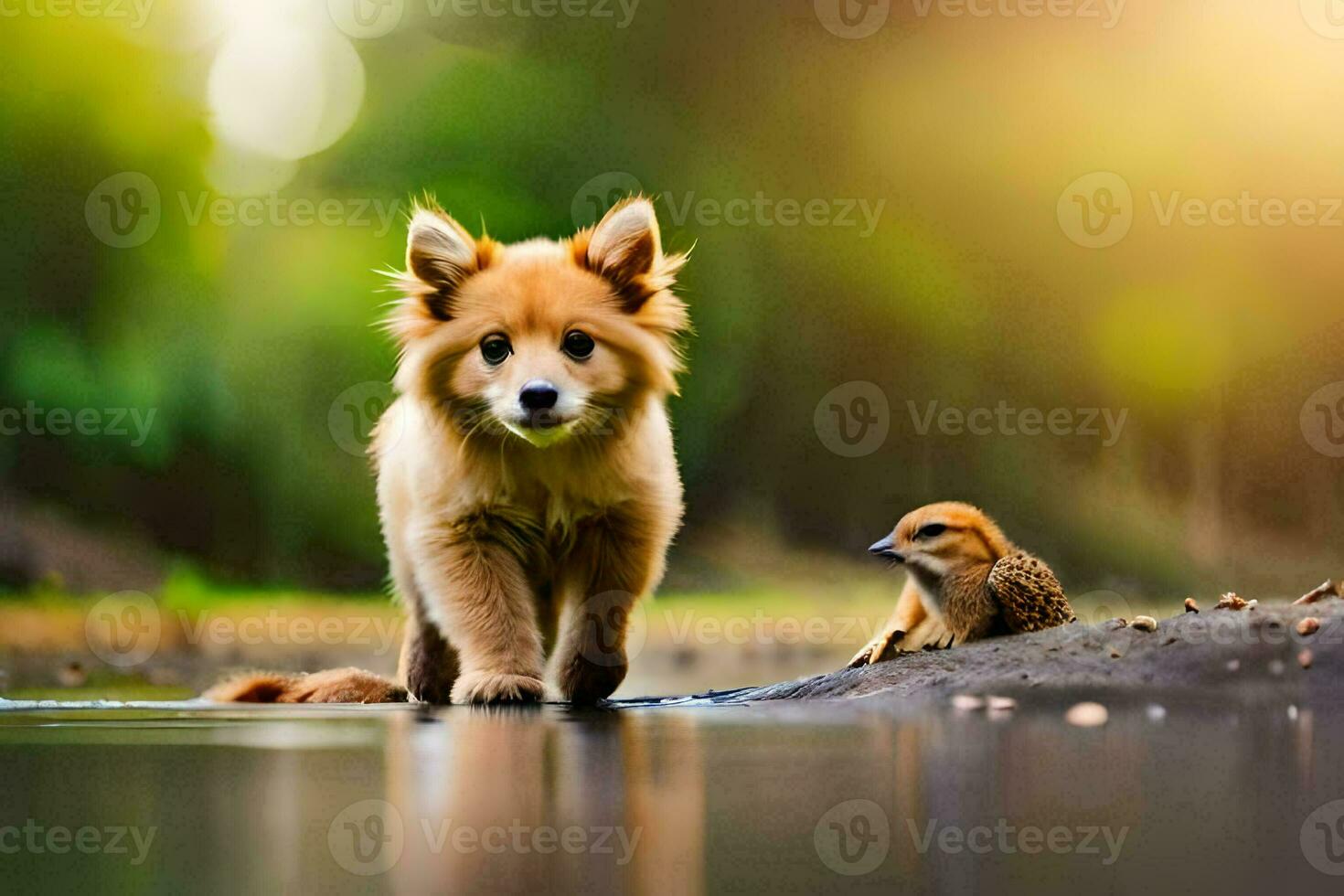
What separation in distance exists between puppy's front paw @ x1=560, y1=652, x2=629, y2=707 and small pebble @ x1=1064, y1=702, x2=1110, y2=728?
30.1 inches

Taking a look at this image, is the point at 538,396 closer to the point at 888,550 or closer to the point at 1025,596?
the point at 888,550

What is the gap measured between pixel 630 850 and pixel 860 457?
83.6 inches

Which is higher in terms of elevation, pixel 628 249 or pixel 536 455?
pixel 628 249

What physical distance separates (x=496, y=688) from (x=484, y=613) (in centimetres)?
13

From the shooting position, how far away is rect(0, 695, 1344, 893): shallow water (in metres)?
1.09

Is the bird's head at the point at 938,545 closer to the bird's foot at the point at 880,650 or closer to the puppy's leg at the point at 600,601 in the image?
the bird's foot at the point at 880,650

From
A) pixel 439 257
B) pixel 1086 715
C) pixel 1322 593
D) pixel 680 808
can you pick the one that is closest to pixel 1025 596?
pixel 1086 715

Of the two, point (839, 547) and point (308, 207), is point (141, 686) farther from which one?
point (839, 547)

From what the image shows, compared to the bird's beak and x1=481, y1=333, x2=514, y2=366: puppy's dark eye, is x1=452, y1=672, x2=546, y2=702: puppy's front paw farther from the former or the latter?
the bird's beak

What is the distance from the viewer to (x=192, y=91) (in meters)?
3.32

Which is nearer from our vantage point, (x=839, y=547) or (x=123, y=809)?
(x=123, y=809)

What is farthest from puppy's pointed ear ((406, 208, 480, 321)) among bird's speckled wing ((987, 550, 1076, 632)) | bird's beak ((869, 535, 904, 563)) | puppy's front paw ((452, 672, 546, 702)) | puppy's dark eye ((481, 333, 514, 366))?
bird's speckled wing ((987, 550, 1076, 632))

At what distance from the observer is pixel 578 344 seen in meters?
2.28

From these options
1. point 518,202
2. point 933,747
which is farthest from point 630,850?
point 518,202
